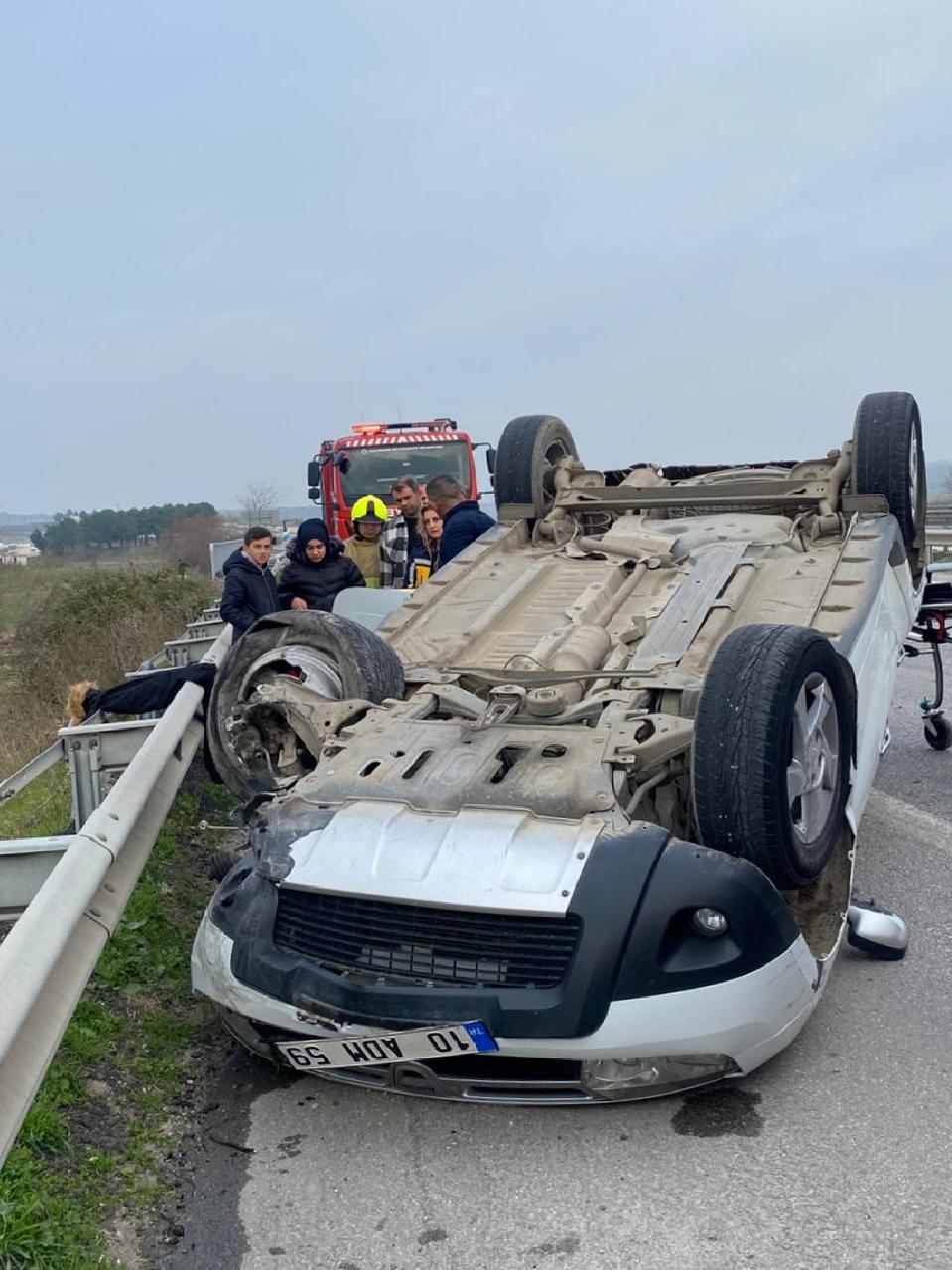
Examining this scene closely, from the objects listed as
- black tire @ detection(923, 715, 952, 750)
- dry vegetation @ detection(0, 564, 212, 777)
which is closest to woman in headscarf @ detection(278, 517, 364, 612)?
dry vegetation @ detection(0, 564, 212, 777)

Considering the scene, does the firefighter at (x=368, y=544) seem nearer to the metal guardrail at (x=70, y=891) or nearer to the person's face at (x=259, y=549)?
the person's face at (x=259, y=549)

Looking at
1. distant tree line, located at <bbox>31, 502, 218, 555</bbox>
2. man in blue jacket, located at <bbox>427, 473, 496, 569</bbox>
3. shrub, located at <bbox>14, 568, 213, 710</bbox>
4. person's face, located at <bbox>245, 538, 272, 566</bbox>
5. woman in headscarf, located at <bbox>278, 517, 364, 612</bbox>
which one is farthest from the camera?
distant tree line, located at <bbox>31, 502, 218, 555</bbox>

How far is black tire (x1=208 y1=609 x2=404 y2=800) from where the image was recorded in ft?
16.0

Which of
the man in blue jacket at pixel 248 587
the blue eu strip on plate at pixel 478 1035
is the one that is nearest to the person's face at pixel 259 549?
the man in blue jacket at pixel 248 587

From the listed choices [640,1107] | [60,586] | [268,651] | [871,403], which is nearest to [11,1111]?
[640,1107]

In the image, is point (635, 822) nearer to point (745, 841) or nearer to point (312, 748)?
point (745, 841)

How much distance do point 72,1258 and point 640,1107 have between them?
61.5 inches

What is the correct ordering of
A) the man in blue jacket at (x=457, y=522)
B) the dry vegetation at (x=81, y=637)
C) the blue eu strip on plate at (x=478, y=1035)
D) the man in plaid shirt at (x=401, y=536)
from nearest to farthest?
the blue eu strip on plate at (x=478, y=1035)
the man in blue jacket at (x=457, y=522)
the man in plaid shirt at (x=401, y=536)
the dry vegetation at (x=81, y=637)

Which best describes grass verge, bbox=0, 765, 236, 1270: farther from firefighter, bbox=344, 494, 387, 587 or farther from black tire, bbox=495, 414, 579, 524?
firefighter, bbox=344, 494, 387, 587

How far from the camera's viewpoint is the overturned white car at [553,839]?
3311 mm

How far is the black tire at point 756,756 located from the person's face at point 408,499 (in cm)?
445

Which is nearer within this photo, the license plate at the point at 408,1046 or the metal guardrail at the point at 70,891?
the metal guardrail at the point at 70,891

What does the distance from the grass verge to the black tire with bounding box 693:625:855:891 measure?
1803 mm

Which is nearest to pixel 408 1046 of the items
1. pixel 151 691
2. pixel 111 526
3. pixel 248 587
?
pixel 151 691
